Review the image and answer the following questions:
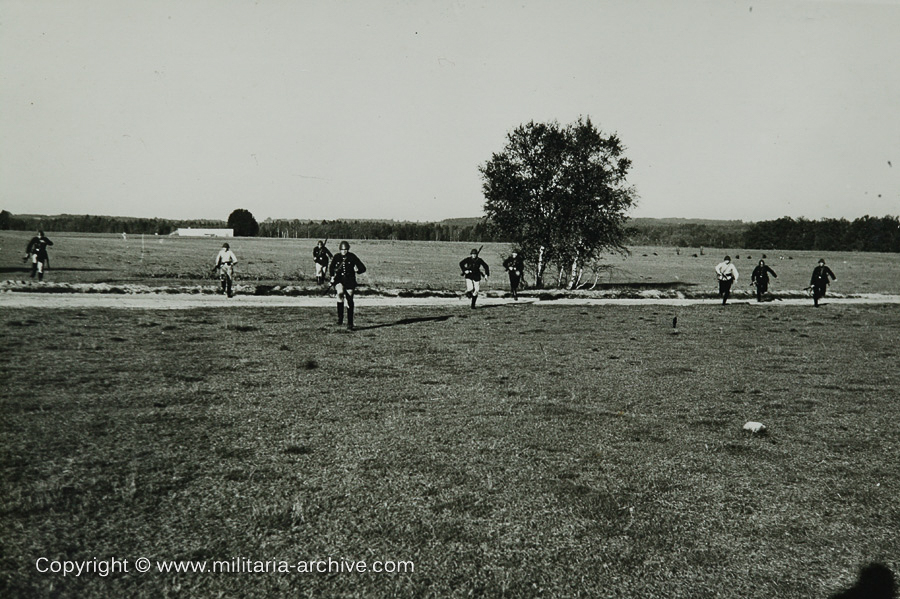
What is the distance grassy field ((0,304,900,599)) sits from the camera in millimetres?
4023

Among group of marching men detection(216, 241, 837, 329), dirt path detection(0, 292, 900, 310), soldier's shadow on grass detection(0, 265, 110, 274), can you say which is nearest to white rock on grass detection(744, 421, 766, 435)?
group of marching men detection(216, 241, 837, 329)

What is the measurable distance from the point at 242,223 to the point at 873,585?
154 meters

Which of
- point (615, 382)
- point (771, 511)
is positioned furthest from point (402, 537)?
point (615, 382)

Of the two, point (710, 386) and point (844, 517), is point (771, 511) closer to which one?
point (844, 517)

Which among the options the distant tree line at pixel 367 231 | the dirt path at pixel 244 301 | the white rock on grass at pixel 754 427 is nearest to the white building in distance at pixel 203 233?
the distant tree line at pixel 367 231

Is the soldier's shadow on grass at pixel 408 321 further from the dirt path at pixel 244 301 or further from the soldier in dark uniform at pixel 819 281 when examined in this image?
the soldier in dark uniform at pixel 819 281

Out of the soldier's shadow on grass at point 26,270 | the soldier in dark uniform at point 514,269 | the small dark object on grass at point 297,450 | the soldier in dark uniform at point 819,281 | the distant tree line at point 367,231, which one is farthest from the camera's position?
the distant tree line at point 367,231

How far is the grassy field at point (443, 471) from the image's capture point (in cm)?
402

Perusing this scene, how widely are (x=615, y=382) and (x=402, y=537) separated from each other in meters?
6.33

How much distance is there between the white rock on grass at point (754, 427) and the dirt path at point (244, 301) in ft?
49.0

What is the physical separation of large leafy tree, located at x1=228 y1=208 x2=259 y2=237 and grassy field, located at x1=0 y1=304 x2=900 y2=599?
14220 cm

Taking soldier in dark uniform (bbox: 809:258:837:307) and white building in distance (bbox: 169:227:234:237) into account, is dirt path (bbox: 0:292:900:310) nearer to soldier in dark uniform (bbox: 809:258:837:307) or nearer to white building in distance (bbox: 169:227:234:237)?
soldier in dark uniform (bbox: 809:258:837:307)

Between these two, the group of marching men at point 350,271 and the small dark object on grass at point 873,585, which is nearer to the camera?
the small dark object on grass at point 873,585

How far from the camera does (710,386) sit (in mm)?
9805
